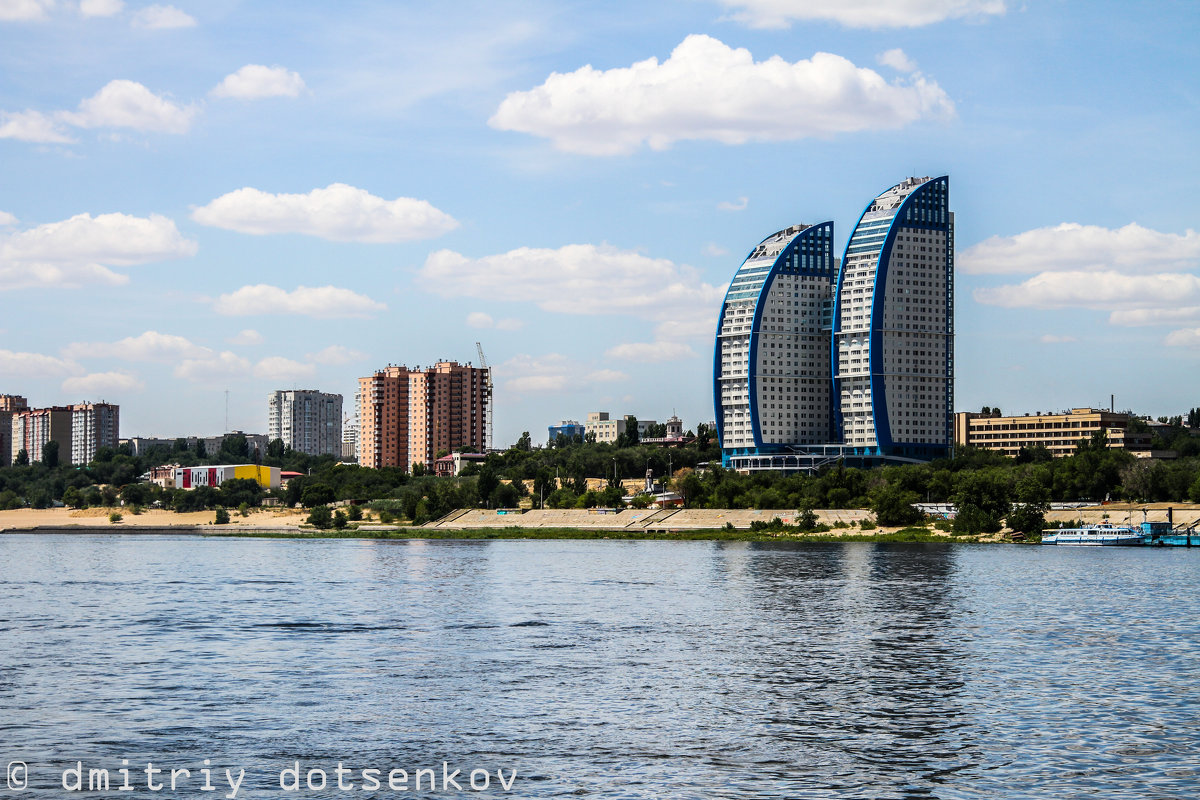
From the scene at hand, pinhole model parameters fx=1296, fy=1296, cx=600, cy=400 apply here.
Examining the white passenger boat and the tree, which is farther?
the tree

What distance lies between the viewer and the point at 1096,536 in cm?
14075

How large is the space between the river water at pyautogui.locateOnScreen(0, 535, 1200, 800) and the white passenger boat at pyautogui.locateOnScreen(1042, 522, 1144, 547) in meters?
56.9

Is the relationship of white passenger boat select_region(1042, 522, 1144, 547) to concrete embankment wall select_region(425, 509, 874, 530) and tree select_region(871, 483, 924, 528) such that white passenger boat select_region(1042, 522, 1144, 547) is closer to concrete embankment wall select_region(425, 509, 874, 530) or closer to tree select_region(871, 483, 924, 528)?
tree select_region(871, 483, 924, 528)

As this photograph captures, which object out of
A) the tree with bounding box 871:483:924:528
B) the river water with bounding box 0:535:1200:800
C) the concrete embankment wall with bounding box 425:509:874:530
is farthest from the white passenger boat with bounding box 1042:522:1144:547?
the river water with bounding box 0:535:1200:800

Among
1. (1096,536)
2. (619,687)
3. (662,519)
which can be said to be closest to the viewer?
(619,687)

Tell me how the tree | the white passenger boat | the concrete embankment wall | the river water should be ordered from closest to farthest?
the river water
the white passenger boat
the tree
the concrete embankment wall

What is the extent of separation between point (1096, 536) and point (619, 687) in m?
111

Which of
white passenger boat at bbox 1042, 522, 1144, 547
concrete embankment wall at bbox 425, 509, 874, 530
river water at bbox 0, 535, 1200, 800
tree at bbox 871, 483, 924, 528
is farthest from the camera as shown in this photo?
concrete embankment wall at bbox 425, 509, 874, 530

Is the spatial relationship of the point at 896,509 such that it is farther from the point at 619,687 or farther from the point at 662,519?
the point at 619,687

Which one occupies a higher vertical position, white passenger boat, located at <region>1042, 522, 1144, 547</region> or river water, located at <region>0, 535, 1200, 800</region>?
river water, located at <region>0, 535, 1200, 800</region>

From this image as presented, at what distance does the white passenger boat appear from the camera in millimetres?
140000

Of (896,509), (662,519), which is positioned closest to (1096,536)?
(896,509)

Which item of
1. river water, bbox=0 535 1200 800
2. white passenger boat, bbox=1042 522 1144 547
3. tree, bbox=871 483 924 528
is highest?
tree, bbox=871 483 924 528

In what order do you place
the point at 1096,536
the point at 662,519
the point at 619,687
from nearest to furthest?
the point at 619,687, the point at 1096,536, the point at 662,519
